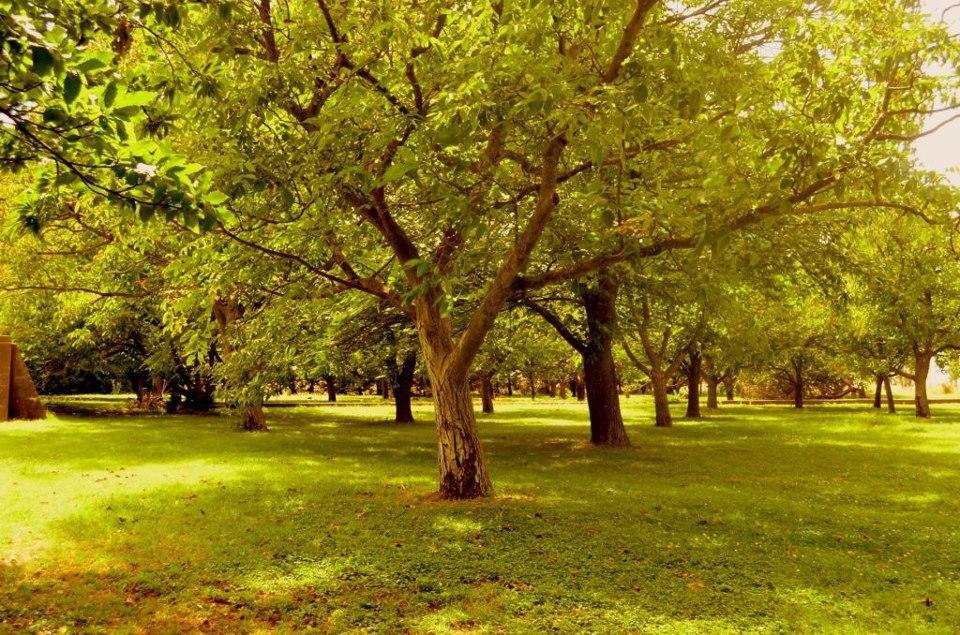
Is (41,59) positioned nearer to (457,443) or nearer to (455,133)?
(455,133)

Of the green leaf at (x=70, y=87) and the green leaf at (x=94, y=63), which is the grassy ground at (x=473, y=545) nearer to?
the green leaf at (x=70, y=87)

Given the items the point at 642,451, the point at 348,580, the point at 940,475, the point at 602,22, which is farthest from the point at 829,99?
the point at 642,451

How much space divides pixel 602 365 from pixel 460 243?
37.7 feet

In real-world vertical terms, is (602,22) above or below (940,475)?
above

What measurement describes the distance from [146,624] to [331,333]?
9671 millimetres

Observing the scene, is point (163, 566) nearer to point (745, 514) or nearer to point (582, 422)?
point (745, 514)

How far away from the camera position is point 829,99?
8258 mm

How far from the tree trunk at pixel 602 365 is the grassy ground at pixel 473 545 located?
3242 mm

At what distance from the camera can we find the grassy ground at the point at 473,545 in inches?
296

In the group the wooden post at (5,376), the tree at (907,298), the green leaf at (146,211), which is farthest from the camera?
the wooden post at (5,376)

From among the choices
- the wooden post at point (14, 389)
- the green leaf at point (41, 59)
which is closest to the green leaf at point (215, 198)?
the green leaf at point (41, 59)

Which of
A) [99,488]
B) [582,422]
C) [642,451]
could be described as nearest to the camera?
[99,488]

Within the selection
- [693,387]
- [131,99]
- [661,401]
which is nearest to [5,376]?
[131,99]

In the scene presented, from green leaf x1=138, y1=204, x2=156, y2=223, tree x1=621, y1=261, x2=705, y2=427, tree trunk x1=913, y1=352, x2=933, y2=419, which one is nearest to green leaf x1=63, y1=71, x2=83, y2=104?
green leaf x1=138, y1=204, x2=156, y2=223
